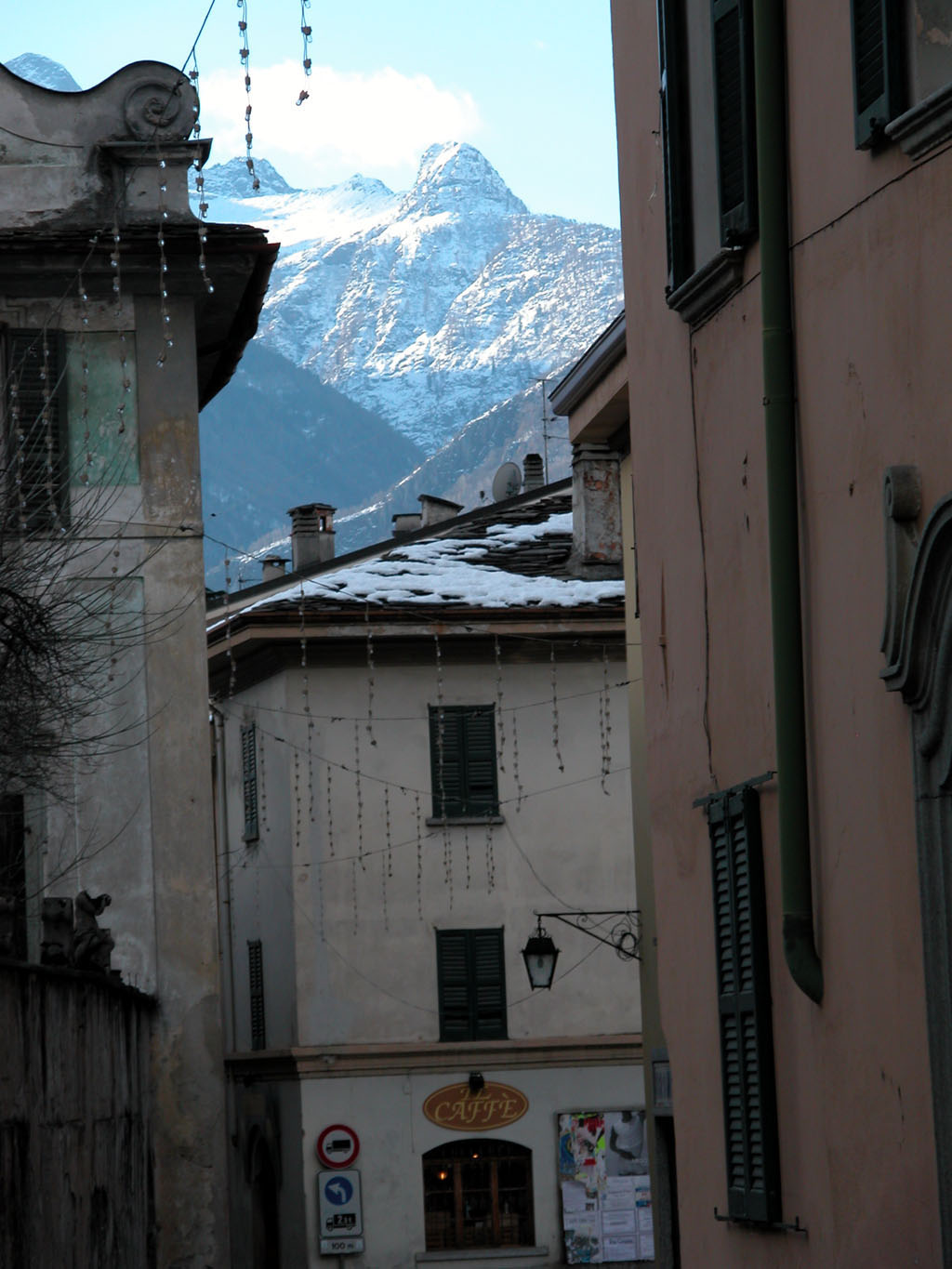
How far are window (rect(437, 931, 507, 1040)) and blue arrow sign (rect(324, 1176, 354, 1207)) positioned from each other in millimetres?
2190

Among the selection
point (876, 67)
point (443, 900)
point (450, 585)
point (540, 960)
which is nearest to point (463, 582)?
point (450, 585)

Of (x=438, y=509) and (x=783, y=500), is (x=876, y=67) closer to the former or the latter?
(x=783, y=500)

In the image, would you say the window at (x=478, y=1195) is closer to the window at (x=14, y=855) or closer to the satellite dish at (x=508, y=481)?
the window at (x=14, y=855)

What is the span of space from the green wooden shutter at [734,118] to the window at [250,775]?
21967 mm

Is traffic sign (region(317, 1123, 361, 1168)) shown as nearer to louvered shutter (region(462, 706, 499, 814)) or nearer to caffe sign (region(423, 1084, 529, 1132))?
caffe sign (region(423, 1084, 529, 1132))

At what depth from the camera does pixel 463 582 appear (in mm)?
28438

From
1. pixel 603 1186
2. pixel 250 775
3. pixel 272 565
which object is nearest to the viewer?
pixel 603 1186

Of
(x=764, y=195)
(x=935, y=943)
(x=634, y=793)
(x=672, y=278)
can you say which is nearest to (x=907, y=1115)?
(x=935, y=943)

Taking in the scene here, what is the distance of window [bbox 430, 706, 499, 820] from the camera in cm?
2872

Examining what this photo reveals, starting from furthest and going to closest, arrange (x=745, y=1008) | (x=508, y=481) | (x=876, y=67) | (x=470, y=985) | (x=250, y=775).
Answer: (x=508, y=481)
(x=250, y=775)
(x=470, y=985)
(x=745, y=1008)
(x=876, y=67)

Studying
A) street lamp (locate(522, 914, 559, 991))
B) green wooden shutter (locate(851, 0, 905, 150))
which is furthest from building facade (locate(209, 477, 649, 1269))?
green wooden shutter (locate(851, 0, 905, 150))

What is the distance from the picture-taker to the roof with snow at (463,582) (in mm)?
27969

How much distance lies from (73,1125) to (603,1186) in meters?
15.2

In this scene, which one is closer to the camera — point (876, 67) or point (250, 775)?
point (876, 67)
